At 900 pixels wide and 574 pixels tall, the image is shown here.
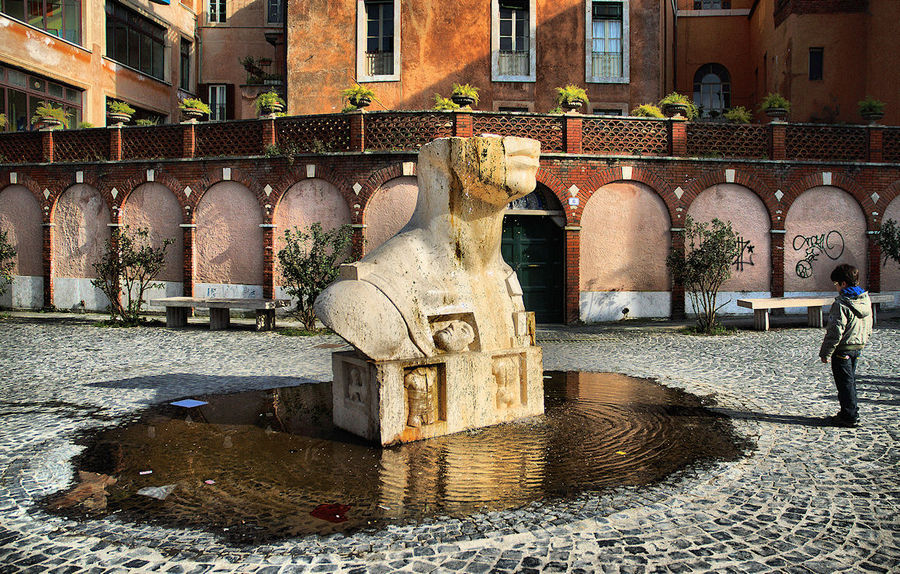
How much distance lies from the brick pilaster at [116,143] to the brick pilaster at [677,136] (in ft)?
47.7

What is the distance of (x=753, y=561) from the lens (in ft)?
11.6

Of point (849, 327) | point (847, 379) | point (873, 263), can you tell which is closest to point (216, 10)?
point (873, 263)

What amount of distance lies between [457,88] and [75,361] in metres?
10.6

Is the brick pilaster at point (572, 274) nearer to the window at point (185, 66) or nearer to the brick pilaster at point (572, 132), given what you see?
the brick pilaster at point (572, 132)

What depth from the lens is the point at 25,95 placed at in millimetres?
21734

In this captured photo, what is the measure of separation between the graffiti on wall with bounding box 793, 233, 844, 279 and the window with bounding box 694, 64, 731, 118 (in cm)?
1292

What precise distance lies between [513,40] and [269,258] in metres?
10.5

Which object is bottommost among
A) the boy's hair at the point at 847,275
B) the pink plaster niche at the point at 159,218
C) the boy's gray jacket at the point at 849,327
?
the boy's gray jacket at the point at 849,327

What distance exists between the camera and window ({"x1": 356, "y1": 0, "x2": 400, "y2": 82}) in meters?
20.9

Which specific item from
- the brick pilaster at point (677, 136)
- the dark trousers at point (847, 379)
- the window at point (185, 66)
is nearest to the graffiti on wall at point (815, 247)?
the brick pilaster at point (677, 136)

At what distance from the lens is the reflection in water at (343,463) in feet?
13.9

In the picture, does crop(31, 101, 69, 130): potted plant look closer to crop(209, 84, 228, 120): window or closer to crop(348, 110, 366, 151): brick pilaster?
crop(348, 110, 366, 151): brick pilaster

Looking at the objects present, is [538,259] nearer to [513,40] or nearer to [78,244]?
[513,40]

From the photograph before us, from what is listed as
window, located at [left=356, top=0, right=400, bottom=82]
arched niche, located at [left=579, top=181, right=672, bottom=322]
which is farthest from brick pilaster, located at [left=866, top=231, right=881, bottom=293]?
window, located at [left=356, top=0, right=400, bottom=82]
